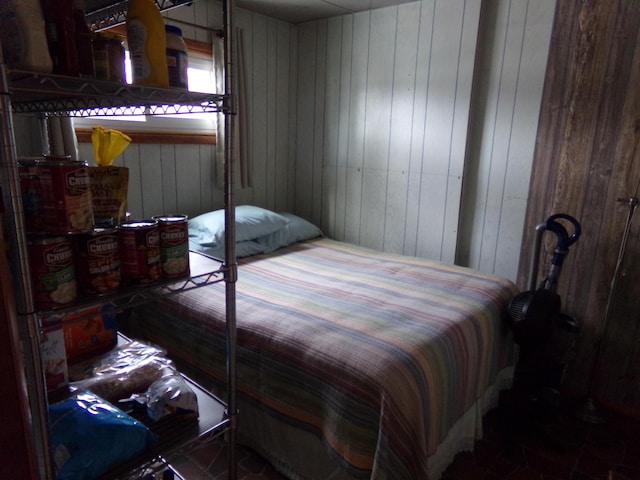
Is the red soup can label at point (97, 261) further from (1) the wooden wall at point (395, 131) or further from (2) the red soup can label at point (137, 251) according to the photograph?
(1) the wooden wall at point (395, 131)

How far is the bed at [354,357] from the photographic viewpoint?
143 centimetres

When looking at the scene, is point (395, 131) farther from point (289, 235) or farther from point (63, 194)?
point (63, 194)

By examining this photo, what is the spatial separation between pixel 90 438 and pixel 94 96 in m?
0.76

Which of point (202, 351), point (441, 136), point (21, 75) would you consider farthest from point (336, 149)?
point (21, 75)

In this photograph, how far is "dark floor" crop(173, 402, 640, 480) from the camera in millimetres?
1865

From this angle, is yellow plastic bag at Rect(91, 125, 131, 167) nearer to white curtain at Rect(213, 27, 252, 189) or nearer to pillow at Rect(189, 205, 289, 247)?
pillow at Rect(189, 205, 289, 247)

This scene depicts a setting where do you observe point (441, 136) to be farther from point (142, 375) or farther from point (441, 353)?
point (142, 375)

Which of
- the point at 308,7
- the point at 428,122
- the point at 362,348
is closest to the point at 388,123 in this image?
the point at 428,122

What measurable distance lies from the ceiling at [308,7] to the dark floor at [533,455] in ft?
8.84

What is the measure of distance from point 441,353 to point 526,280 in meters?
1.29

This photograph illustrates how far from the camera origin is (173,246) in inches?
41.6

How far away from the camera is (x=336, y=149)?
340 cm

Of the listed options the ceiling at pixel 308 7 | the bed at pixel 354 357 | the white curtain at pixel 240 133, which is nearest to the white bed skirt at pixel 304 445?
the bed at pixel 354 357

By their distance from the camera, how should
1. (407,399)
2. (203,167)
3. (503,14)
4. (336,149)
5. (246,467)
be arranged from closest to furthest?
(407,399) → (246,467) → (503,14) → (203,167) → (336,149)
